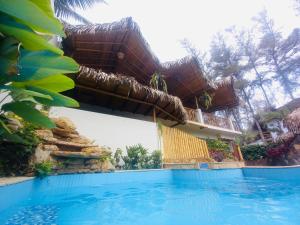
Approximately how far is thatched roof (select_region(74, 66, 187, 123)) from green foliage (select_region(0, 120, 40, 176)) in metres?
2.94

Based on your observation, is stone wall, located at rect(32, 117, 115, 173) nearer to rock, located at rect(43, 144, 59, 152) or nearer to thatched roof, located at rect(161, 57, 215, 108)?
rock, located at rect(43, 144, 59, 152)

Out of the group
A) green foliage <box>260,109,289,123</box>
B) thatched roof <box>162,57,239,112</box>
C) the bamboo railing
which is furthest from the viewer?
green foliage <box>260,109,289,123</box>

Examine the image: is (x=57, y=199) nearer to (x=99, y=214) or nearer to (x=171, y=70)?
(x=99, y=214)

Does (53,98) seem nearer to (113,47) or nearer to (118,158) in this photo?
(118,158)

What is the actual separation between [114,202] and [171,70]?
7.81 meters

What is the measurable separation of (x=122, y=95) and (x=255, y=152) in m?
10.9

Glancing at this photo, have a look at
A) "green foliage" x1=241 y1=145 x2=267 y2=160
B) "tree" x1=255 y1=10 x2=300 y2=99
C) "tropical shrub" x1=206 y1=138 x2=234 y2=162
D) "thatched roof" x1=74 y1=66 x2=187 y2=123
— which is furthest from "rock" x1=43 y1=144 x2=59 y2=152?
"tree" x1=255 y1=10 x2=300 y2=99

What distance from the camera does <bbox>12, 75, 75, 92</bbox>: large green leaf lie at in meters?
0.66

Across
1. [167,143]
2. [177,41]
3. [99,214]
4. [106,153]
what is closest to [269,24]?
[177,41]

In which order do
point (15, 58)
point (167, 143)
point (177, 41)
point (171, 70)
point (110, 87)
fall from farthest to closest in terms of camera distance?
point (177, 41)
point (171, 70)
point (167, 143)
point (110, 87)
point (15, 58)

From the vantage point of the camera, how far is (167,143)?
7.20m

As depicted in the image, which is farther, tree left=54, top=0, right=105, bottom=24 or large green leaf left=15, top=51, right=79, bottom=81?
tree left=54, top=0, right=105, bottom=24

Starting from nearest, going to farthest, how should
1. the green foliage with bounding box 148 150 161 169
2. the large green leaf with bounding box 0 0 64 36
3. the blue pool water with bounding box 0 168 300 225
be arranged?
the large green leaf with bounding box 0 0 64 36 → the blue pool water with bounding box 0 168 300 225 → the green foliage with bounding box 148 150 161 169

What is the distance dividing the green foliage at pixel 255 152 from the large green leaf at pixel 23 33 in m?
14.8
